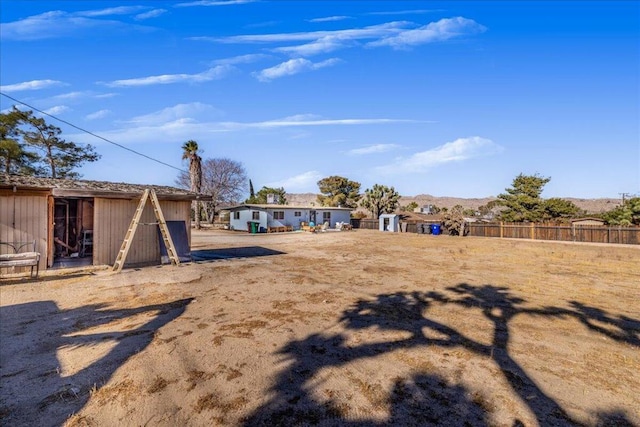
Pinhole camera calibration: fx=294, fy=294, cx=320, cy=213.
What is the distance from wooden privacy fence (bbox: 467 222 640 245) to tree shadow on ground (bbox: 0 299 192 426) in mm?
27145

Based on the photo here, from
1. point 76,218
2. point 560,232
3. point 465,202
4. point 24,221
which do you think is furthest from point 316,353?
point 465,202

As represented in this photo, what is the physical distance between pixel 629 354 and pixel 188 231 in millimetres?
13280

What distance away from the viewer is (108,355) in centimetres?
420

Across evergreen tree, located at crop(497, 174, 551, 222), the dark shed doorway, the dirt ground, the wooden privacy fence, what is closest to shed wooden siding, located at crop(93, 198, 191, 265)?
the dirt ground

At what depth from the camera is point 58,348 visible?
4480 millimetres

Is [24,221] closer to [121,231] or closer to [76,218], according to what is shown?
[121,231]

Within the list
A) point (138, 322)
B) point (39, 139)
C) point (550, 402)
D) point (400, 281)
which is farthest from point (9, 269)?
point (39, 139)

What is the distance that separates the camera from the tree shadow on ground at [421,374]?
2922 mm

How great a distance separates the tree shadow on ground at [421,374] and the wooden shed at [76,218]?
924 centimetres

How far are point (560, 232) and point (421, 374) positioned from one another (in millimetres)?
26119

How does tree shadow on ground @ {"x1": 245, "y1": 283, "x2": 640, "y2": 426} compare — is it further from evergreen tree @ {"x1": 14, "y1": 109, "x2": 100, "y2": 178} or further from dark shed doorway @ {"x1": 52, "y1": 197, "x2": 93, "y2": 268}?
evergreen tree @ {"x1": 14, "y1": 109, "x2": 100, "y2": 178}

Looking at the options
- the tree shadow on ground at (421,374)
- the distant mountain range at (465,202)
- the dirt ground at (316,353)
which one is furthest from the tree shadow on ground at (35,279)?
the distant mountain range at (465,202)

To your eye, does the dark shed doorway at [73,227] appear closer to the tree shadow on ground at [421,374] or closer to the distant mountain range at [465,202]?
the tree shadow on ground at [421,374]

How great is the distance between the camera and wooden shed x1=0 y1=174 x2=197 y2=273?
944 cm
